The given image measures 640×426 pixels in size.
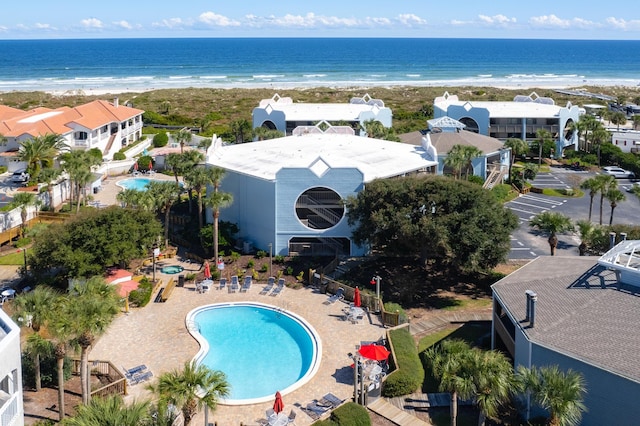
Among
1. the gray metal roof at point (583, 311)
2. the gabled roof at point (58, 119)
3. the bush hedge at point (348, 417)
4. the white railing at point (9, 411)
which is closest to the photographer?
the white railing at point (9, 411)

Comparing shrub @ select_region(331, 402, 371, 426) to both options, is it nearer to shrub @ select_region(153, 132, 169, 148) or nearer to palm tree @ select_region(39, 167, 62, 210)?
palm tree @ select_region(39, 167, 62, 210)

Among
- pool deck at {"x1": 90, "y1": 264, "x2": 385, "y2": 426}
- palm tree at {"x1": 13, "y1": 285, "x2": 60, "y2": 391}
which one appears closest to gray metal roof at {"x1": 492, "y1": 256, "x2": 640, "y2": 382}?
pool deck at {"x1": 90, "y1": 264, "x2": 385, "y2": 426}

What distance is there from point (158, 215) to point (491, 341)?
95.3 ft

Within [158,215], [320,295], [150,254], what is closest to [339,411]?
[320,295]

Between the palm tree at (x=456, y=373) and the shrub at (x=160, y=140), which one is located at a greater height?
the shrub at (x=160, y=140)

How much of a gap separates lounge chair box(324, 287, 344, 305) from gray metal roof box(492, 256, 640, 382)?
9.36m

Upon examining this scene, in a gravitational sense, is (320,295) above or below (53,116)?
below

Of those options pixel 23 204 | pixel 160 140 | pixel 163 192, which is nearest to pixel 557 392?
pixel 163 192

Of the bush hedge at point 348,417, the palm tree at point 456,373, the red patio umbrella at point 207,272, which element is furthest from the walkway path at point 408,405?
the red patio umbrella at point 207,272

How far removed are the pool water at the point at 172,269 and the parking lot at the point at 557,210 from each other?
21126 millimetres

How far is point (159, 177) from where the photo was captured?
62219 millimetres

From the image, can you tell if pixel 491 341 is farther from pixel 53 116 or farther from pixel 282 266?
pixel 53 116

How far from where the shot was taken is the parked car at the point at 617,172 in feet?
198

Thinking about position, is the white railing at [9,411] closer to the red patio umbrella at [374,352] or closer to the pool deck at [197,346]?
the pool deck at [197,346]
